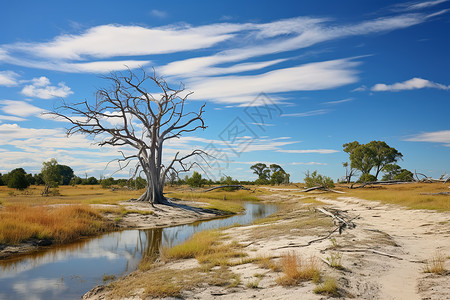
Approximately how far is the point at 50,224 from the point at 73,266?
244 inches

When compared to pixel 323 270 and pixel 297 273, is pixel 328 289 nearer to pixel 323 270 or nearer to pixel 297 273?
pixel 297 273

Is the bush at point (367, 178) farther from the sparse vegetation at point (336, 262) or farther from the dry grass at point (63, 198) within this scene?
the sparse vegetation at point (336, 262)

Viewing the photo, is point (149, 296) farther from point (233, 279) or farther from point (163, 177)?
point (163, 177)

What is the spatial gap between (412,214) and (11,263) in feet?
59.2

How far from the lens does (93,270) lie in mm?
11305

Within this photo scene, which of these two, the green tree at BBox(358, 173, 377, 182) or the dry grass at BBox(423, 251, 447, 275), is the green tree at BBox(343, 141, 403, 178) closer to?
the green tree at BBox(358, 173, 377, 182)

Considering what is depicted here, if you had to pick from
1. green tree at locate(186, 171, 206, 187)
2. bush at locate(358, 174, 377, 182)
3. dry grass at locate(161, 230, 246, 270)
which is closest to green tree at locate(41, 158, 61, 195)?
green tree at locate(186, 171, 206, 187)

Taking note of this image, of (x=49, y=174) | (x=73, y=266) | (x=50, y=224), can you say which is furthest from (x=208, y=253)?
(x=49, y=174)

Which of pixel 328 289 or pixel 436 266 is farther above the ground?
pixel 436 266

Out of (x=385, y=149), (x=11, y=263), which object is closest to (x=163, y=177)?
(x=11, y=263)

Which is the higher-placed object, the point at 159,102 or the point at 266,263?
the point at 159,102

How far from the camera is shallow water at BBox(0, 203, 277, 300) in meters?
9.24

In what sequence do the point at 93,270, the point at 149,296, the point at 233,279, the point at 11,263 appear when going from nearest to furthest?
the point at 149,296 < the point at 233,279 < the point at 93,270 < the point at 11,263

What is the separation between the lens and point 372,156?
70.6 meters
